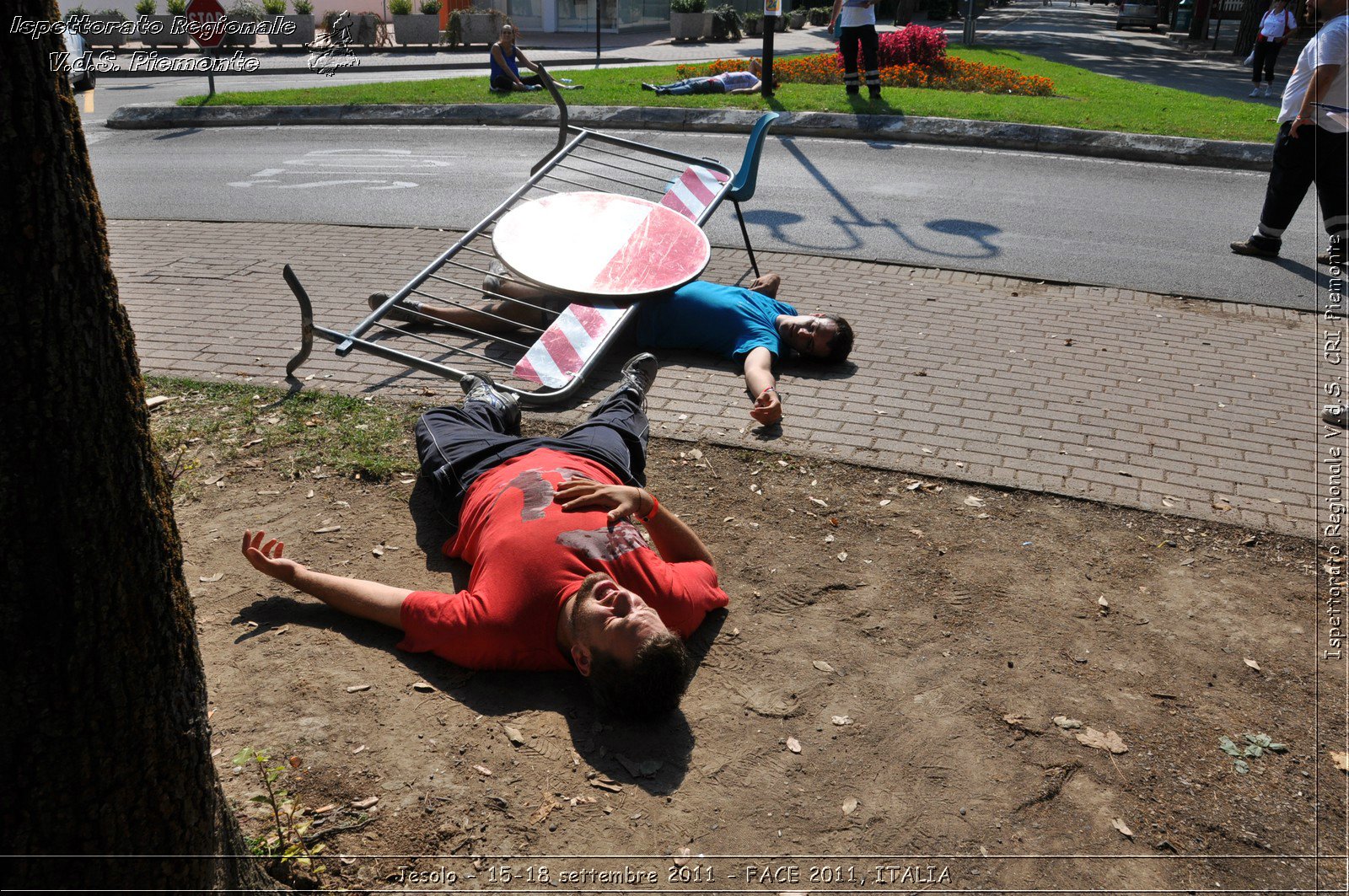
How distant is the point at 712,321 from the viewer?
6574mm

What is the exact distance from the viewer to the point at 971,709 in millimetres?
3609

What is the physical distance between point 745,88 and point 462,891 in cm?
1541

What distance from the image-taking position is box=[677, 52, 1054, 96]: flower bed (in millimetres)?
17188

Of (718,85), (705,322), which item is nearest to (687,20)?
(718,85)

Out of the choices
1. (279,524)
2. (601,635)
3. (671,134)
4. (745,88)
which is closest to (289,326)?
(279,524)

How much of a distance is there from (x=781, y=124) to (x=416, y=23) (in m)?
19.1

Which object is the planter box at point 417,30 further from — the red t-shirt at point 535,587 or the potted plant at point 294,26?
the red t-shirt at point 535,587

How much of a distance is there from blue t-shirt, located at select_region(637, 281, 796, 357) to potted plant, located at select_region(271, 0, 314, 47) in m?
26.5

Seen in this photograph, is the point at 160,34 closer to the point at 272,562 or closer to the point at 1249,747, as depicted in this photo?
the point at 272,562

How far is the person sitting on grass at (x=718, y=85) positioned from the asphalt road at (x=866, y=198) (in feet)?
9.73

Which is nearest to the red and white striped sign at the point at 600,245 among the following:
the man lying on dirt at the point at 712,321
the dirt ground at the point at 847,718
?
the man lying on dirt at the point at 712,321

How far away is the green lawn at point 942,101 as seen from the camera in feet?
44.9

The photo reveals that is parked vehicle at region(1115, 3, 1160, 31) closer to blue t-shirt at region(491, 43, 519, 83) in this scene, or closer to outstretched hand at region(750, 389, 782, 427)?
blue t-shirt at region(491, 43, 519, 83)

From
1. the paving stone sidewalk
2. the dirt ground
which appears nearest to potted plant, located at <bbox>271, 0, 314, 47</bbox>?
the paving stone sidewalk
